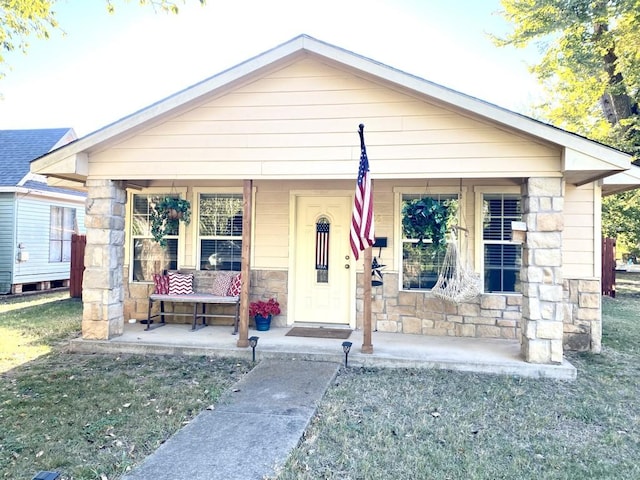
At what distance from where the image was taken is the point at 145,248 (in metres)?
7.20

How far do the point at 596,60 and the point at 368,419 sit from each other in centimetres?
1306

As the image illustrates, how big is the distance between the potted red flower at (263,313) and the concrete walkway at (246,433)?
66.0 inches

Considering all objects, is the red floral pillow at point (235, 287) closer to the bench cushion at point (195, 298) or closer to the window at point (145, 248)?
the bench cushion at point (195, 298)

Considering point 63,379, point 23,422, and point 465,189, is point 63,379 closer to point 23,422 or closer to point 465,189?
point 23,422

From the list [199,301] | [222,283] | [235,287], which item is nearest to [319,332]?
[235,287]

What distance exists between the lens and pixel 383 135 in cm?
527

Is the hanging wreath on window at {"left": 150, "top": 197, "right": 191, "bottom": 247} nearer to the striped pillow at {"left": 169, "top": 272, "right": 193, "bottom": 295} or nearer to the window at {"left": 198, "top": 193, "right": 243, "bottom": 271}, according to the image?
the window at {"left": 198, "top": 193, "right": 243, "bottom": 271}

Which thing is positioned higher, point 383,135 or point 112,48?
point 112,48

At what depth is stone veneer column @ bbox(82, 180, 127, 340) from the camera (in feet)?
18.8

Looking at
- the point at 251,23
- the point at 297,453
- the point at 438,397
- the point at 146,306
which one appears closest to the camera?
the point at 297,453

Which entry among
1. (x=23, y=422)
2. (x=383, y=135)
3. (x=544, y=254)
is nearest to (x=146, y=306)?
(x=23, y=422)

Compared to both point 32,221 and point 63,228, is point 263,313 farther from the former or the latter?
point 63,228

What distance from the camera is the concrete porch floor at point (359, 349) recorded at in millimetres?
4934

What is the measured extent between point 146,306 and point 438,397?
16.2 ft
